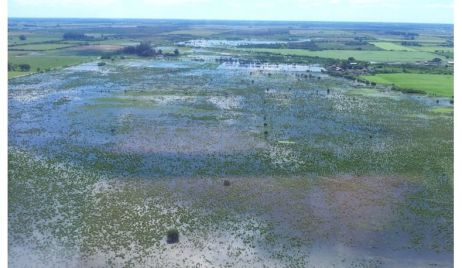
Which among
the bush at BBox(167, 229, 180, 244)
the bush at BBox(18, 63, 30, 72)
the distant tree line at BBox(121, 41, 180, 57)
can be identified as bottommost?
the bush at BBox(167, 229, 180, 244)

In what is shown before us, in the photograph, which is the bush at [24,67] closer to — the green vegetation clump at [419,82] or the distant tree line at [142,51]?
the distant tree line at [142,51]

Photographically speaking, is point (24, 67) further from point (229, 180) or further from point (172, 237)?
point (172, 237)

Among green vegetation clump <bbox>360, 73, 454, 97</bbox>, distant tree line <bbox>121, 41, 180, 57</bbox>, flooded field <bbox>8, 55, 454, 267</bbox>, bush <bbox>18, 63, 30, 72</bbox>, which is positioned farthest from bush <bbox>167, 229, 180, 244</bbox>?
distant tree line <bbox>121, 41, 180, 57</bbox>

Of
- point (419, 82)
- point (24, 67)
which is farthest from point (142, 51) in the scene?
point (419, 82)

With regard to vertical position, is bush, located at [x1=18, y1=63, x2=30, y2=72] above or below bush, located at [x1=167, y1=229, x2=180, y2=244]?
above

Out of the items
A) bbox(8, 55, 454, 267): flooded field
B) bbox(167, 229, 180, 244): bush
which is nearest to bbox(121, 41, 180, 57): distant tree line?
bbox(8, 55, 454, 267): flooded field

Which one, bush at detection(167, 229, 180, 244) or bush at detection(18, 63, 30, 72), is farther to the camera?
bush at detection(18, 63, 30, 72)

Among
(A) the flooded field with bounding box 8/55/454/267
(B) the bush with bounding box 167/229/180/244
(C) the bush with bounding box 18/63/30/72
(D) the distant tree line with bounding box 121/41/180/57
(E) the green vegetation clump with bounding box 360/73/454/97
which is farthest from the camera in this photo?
(D) the distant tree line with bounding box 121/41/180/57

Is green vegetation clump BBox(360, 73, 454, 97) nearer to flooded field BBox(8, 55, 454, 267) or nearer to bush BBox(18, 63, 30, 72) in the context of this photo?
flooded field BBox(8, 55, 454, 267)

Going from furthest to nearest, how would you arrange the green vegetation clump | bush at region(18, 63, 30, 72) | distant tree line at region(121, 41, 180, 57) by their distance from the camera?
distant tree line at region(121, 41, 180, 57) < bush at region(18, 63, 30, 72) < the green vegetation clump

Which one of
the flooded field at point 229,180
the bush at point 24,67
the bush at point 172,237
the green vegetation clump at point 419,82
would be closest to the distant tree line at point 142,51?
the bush at point 24,67
